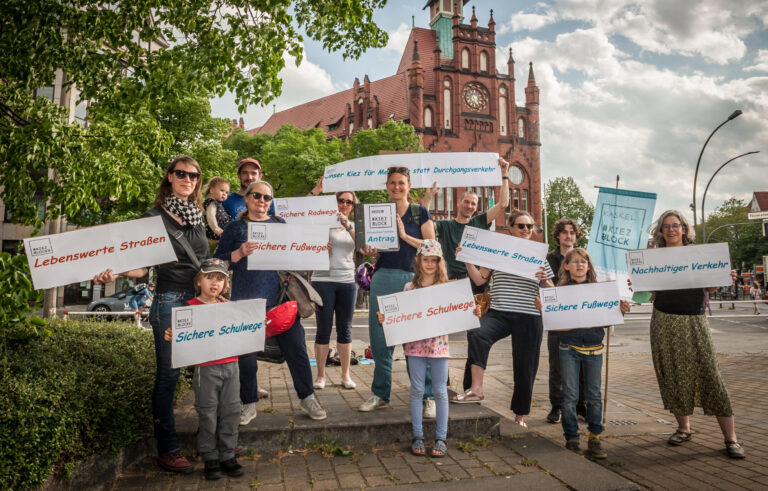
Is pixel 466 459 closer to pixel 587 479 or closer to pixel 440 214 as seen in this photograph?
Result: pixel 587 479

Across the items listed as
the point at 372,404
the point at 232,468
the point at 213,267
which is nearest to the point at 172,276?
the point at 213,267

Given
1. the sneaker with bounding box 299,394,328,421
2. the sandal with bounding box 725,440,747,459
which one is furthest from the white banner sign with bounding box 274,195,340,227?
the sandal with bounding box 725,440,747,459

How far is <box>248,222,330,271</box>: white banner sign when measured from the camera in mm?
4145

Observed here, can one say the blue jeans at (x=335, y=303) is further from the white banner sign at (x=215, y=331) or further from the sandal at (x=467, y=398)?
the sandal at (x=467, y=398)

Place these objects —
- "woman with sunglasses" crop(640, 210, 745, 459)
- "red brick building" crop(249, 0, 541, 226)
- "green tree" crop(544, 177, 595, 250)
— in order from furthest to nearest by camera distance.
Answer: "green tree" crop(544, 177, 595, 250)
"red brick building" crop(249, 0, 541, 226)
"woman with sunglasses" crop(640, 210, 745, 459)

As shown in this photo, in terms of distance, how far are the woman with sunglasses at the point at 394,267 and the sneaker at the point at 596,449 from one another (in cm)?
132

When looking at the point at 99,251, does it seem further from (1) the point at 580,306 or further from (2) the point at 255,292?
(1) the point at 580,306

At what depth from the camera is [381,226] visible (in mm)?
4539

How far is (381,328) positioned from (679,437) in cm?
286

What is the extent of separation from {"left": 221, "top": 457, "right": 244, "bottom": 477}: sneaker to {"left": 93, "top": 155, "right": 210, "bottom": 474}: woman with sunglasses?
254 millimetres

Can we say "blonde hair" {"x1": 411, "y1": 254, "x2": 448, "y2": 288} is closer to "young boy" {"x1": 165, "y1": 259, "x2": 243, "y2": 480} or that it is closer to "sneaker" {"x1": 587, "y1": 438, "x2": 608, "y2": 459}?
"young boy" {"x1": 165, "y1": 259, "x2": 243, "y2": 480}

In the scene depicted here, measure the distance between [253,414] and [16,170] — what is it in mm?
3362

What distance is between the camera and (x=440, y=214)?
160ft

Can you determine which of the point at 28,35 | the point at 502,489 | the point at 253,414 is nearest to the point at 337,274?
the point at 253,414
